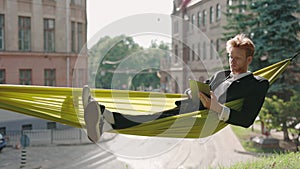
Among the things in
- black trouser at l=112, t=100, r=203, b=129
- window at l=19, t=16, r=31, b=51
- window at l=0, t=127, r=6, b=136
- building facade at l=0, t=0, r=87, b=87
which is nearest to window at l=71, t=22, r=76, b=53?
building facade at l=0, t=0, r=87, b=87

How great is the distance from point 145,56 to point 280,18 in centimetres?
351

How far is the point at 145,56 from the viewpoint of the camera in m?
5.07

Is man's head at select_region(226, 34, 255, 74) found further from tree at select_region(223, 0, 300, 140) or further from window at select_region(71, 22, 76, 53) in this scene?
window at select_region(71, 22, 76, 53)

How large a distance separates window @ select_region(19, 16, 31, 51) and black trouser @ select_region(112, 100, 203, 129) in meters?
7.24

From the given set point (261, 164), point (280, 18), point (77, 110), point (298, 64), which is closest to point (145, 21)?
point (77, 110)

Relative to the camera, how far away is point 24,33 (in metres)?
8.38

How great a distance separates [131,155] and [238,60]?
17.1ft

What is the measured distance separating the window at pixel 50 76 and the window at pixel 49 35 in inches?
19.5

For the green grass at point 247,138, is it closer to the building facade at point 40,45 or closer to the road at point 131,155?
the road at point 131,155

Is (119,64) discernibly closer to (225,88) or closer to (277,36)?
(225,88)

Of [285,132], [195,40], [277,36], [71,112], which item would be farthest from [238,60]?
[195,40]

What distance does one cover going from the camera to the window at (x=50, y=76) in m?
8.73

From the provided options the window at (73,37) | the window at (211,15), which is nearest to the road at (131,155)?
the window at (73,37)

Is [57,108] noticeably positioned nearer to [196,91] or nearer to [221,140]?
[196,91]
